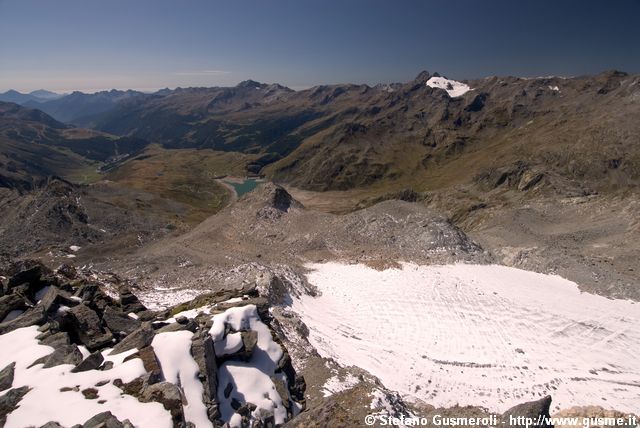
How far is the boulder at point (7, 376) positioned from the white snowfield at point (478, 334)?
48.8 ft

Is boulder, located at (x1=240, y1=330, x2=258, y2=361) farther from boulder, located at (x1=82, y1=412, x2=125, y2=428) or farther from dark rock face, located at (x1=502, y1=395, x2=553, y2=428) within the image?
dark rock face, located at (x1=502, y1=395, x2=553, y2=428)

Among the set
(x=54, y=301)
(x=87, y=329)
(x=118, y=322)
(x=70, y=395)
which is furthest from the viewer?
(x=54, y=301)

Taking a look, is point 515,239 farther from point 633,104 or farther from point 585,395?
point 633,104

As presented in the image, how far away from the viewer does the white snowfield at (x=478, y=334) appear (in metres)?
23.8

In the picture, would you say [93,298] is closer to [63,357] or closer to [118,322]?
[118,322]

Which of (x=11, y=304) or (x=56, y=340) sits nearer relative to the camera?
(x=56, y=340)

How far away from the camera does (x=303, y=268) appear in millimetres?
39656

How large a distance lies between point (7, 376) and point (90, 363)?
2407 millimetres

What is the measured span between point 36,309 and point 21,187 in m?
159

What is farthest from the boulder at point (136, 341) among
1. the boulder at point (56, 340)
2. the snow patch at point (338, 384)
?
the snow patch at point (338, 384)

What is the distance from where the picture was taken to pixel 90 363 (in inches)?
526

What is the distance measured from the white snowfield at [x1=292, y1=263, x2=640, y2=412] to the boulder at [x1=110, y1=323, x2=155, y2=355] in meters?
11.4

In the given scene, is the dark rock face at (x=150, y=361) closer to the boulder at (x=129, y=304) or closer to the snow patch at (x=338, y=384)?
the boulder at (x=129, y=304)

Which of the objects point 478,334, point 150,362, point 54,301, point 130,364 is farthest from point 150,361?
point 478,334
